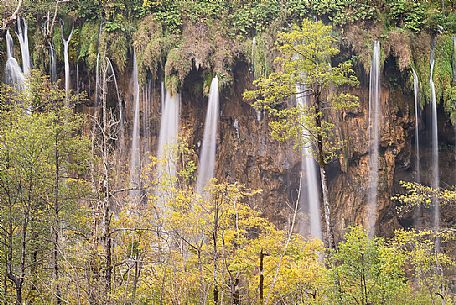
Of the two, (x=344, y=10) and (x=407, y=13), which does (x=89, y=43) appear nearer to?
(x=344, y=10)

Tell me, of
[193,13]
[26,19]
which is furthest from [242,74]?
[26,19]

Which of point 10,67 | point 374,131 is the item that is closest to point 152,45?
point 10,67

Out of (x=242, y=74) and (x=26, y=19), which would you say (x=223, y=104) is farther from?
(x=26, y=19)

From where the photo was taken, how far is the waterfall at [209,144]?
81.3 ft

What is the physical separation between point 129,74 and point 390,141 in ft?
45.4

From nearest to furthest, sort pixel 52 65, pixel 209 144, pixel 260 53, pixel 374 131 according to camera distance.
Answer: pixel 374 131 < pixel 260 53 < pixel 209 144 < pixel 52 65

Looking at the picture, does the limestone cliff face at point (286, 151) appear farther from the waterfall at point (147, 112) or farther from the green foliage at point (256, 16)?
the green foliage at point (256, 16)

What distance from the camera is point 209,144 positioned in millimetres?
25125

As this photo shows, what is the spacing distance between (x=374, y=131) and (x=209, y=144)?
27.2ft

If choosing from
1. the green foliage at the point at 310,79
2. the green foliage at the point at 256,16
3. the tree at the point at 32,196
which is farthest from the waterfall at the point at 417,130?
the tree at the point at 32,196

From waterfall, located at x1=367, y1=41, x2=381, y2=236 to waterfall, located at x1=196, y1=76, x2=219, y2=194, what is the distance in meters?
7.73

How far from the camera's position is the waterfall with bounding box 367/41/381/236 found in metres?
24.0

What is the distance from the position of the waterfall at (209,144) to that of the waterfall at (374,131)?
7.73m

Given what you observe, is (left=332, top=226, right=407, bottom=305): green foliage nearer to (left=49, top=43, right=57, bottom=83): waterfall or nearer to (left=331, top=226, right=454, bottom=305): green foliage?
(left=331, top=226, right=454, bottom=305): green foliage
